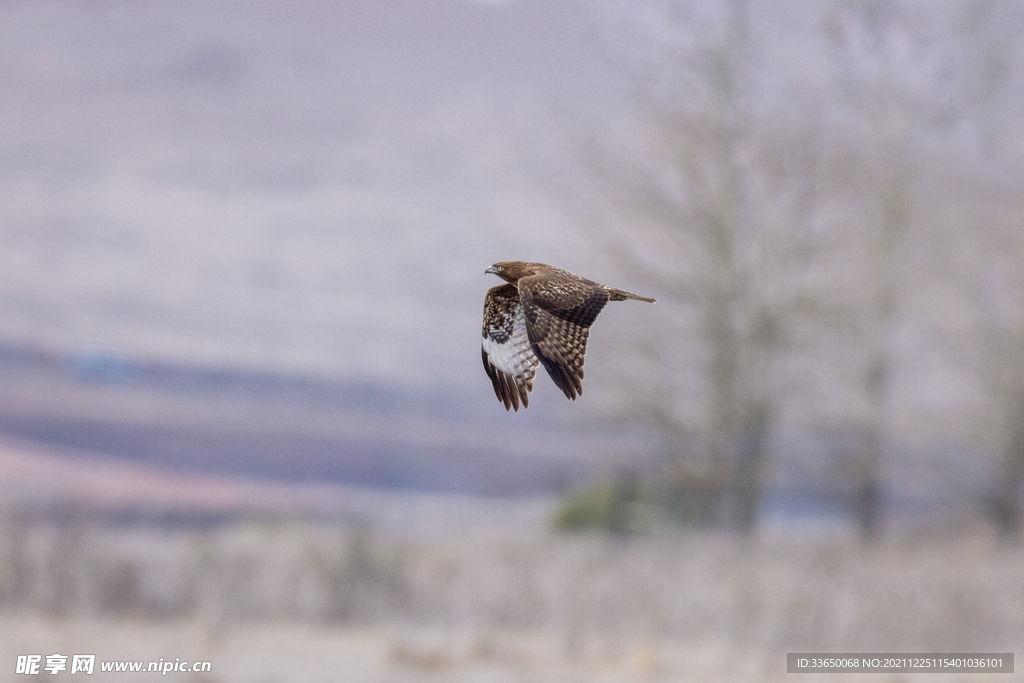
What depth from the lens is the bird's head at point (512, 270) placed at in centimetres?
165

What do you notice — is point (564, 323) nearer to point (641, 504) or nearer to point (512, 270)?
point (512, 270)

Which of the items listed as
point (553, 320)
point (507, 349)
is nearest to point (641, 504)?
point (507, 349)

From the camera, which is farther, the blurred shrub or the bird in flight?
the blurred shrub

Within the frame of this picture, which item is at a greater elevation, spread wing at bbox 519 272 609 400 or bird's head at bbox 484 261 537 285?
bird's head at bbox 484 261 537 285

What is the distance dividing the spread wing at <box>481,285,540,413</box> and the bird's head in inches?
2.2

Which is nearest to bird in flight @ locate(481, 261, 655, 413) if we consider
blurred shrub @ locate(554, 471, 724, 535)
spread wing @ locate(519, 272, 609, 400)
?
spread wing @ locate(519, 272, 609, 400)

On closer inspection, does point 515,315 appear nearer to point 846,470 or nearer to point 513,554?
point 513,554

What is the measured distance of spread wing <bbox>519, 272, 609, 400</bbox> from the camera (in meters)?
1.42

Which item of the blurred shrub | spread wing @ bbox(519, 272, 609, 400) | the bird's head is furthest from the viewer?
the blurred shrub

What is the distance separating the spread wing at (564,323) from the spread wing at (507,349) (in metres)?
0.16

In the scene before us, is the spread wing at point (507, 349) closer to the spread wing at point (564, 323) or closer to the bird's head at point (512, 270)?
the bird's head at point (512, 270)

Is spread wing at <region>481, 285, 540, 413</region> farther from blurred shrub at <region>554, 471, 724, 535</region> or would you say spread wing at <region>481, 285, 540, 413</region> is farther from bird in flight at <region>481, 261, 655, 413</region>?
blurred shrub at <region>554, 471, 724, 535</region>

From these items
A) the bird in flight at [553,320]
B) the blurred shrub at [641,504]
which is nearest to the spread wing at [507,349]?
the bird in flight at [553,320]

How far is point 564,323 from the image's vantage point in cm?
142
